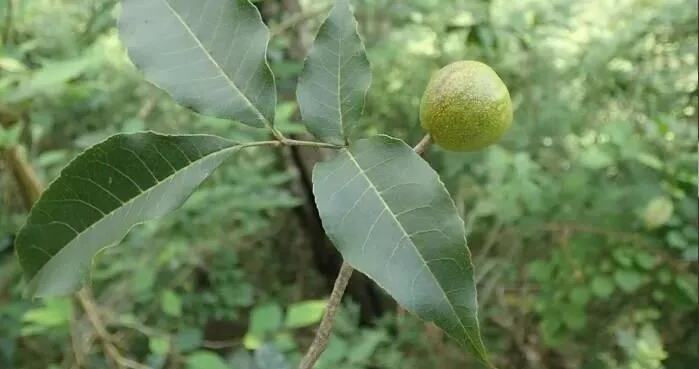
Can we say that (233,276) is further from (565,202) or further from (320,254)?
(565,202)

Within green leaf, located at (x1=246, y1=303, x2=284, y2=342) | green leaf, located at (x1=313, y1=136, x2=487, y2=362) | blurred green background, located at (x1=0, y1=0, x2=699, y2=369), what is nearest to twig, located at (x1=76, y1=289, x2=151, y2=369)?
blurred green background, located at (x1=0, y1=0, x2=699, y2=369)

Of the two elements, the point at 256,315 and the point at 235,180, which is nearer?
the point at 256,315

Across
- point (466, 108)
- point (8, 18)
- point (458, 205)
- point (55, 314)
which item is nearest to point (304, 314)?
point (55, 314)

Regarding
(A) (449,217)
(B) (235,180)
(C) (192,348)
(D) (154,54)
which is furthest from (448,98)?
(B) (235,180)

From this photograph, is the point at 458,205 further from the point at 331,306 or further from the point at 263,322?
the point at 331,306

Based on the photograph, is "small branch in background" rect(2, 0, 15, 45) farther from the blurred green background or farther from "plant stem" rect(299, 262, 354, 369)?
"plant stem" rect(299, 262, 354, 369)

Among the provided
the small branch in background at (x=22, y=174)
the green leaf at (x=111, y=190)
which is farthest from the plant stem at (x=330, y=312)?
the small branch in background at (x=22, y=174)
